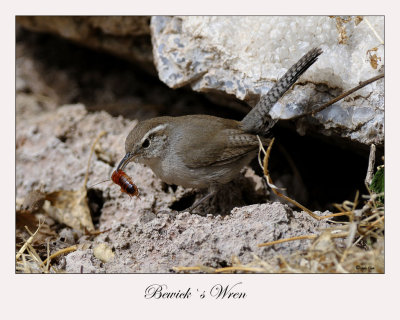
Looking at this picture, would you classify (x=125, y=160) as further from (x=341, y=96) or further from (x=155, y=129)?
(x=341, y=96)

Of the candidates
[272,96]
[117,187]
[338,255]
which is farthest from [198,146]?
[338,255]

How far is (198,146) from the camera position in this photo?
412 cm

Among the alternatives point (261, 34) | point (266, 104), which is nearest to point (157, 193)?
point (266, 104)

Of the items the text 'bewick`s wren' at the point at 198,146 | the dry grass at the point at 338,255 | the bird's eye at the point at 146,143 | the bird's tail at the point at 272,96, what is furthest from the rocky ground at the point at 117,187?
the bird's tail at the point at 272,96

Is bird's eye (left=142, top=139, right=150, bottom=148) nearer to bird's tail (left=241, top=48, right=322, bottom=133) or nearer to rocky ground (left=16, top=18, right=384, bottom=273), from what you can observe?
rocky ground (left=16, top=18, right=384, bottom=273)

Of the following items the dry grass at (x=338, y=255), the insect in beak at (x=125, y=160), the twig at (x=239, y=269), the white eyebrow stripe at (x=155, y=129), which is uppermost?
the white eyebrow stripe at (x=155, y=129)

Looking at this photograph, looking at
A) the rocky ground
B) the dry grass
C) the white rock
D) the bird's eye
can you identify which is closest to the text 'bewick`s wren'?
the bird's eye

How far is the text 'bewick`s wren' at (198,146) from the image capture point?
13.4 ft

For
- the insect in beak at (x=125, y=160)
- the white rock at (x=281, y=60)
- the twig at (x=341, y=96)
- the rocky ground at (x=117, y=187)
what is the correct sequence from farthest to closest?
1. the insect in beak at (x=125, y=160)
2. the white rock at (x=281, y=60)
3. the twig at (x=341, y=96)
4. the rocky ground at (x=117, y=187)

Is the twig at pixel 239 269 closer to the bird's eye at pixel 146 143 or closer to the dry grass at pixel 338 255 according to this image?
the dry grass at pixel 338 255

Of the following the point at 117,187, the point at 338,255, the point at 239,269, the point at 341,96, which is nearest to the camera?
the point at 338,255

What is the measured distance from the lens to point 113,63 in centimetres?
668

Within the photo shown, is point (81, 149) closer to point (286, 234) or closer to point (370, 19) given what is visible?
point (286, 234)

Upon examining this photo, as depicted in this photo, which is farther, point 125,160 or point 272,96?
point 125,160
